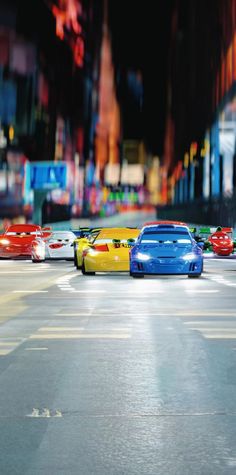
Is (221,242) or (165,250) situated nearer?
(165,250)

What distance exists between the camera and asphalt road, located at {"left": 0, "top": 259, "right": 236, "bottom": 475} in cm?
633

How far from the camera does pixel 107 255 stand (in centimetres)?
2725

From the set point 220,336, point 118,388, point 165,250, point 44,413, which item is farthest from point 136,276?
point 44,413

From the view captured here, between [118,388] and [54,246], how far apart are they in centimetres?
2707

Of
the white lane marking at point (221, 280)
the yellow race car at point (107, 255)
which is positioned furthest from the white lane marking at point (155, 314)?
the yellow race car at point (107, 255)

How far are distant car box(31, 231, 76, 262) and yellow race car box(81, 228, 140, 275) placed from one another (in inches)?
298

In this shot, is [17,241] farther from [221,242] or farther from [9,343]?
[9,343]

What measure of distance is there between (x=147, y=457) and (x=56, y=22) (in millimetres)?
137558

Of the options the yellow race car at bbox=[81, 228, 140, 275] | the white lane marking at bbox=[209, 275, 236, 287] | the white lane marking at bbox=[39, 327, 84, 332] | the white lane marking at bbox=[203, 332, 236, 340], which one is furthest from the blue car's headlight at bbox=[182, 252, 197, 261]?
the white lane marking at bbox=[203, 332, 236, 340]

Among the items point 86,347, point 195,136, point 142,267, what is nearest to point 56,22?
point 195,136

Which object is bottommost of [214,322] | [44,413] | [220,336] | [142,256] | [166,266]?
[166,266]

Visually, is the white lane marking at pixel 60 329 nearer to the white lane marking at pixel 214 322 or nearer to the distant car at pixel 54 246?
the white lane marking at pixel 214 322

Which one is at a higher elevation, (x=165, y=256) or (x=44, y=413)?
(x=44, y=413)

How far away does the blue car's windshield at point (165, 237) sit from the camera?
25344 mm
